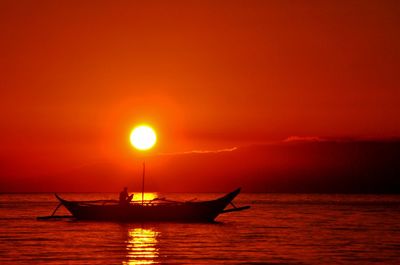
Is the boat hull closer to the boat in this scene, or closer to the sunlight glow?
the boat

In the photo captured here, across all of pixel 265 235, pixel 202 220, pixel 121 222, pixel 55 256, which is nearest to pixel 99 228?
→ pixel 121 222

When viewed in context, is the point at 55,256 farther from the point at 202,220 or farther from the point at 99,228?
the point at 202,220

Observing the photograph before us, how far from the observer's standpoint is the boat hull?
47.3 m

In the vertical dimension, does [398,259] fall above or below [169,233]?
below

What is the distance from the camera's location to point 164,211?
156 ft

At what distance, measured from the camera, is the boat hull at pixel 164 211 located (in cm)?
4733

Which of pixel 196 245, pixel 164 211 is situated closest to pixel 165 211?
pixel 164 211

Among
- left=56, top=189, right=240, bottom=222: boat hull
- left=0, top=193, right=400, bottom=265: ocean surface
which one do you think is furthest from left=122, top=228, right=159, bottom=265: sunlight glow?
left=56, top=189, right=240, bottom=222: boat hull

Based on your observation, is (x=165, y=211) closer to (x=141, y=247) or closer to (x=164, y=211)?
(x=164, y=211)

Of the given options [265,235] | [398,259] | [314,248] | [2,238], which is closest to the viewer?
[398,259]

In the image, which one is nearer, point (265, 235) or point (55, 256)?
point (55, 256)

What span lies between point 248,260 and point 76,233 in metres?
17.0

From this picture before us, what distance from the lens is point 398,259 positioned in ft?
92.7

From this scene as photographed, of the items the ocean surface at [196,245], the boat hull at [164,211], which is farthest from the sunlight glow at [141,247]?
the boat hull at [164,211]
